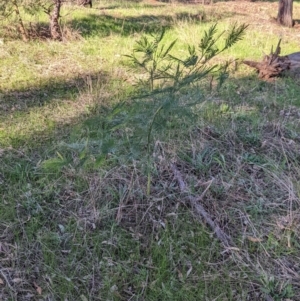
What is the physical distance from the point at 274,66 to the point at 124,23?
355 cm

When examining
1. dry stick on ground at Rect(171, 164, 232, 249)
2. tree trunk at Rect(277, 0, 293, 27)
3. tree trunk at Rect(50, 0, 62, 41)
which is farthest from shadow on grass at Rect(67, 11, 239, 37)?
dry stick on ground at Rect(171, 164, 232, 249)

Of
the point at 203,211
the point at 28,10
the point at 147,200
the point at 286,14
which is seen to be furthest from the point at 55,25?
the point at 286,14

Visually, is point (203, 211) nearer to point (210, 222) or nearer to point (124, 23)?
point (210, 222)

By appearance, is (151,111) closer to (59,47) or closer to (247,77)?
(247,77)

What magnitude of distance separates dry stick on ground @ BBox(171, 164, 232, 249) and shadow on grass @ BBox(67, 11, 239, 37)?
4.50 m

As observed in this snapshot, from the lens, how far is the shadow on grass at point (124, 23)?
707 centimetres

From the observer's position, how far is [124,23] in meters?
7.70

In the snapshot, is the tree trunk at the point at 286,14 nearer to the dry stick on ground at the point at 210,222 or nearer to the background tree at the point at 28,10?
the background tree at the point at 28,10

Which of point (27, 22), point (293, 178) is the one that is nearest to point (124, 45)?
point (27, 22)

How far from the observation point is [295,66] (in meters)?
5.45

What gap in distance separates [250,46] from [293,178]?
4326 millimetres

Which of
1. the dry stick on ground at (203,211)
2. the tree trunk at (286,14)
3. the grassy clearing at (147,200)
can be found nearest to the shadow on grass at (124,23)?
the tree trunk at (286,14)

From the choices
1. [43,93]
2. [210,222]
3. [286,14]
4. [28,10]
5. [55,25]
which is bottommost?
[210,222]

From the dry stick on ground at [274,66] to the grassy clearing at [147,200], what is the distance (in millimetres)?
1138
